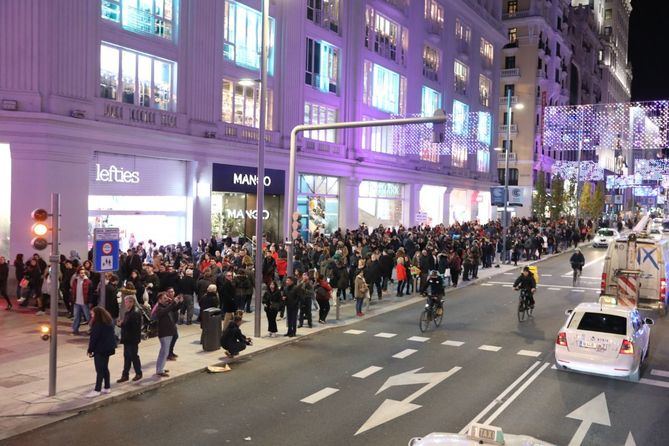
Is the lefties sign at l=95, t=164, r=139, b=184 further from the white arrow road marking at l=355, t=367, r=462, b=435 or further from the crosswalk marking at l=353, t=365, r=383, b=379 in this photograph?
the white arrow road marking at l=355, t=367, r=462, b=435

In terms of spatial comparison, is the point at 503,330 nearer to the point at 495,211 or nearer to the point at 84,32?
the point at 84,32

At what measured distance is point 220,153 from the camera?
1062 inches

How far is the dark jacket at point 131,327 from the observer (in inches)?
428

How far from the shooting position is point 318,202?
3541 centimetres

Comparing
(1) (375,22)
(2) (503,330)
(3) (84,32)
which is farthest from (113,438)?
(1) (375,22)

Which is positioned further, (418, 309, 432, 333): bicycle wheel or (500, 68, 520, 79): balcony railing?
(500, 68, 520, 79): balcony railing

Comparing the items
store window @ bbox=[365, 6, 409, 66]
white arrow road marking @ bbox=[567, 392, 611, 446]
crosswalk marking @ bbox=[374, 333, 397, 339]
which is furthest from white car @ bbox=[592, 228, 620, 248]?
white arrow road marking @ bbox=[567, 392, 611, 446]

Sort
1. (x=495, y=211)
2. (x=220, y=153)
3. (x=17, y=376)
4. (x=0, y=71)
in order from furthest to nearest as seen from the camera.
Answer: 1. (x=495, y=211)
2. (x=220, y=153)
3. (x=0, y=71)
4. (x=17, y=376)

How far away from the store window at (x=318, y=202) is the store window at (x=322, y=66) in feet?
17.5

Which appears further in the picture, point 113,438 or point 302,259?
point 302,259

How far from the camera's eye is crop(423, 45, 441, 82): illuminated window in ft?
155

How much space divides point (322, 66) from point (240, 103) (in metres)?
7.96

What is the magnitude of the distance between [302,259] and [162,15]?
1150 centimetres

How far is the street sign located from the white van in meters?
15.1
